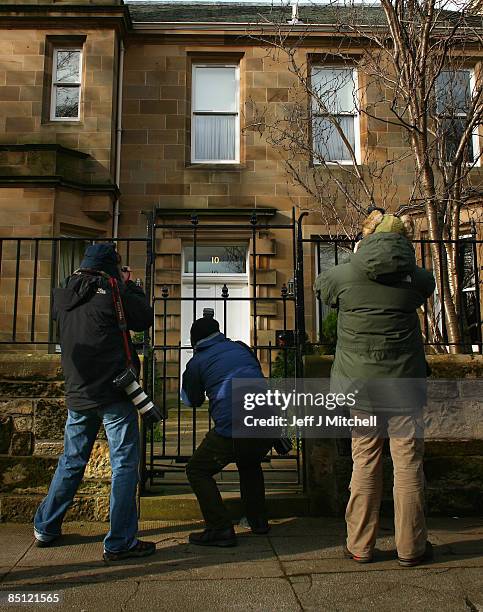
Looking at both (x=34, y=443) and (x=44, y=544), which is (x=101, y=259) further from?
(x=44, y=544)

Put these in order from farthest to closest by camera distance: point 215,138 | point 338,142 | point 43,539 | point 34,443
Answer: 1. point 215,138
2. point 338,142
3. point 34,443
4. point 43,539

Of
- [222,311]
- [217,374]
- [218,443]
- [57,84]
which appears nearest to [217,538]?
[218,443]

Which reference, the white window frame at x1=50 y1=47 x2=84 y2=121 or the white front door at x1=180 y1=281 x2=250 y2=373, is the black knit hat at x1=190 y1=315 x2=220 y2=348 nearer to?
the white front door at x1=180 y1=281 x2=250 y2=373

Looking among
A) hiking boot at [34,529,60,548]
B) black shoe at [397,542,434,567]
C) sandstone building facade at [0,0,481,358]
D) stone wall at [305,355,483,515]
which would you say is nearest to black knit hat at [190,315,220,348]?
stone wall at [305,355,483,515]

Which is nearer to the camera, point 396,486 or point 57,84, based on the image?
point 396,486

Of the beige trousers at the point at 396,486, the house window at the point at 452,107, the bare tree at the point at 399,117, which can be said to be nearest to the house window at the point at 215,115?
the bare tree at the point at 399,117

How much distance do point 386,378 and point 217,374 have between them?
1157 millimetres

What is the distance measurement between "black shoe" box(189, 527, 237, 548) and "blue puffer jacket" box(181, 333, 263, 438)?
648mm

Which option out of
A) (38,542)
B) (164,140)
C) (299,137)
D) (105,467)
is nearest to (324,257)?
(299,137)

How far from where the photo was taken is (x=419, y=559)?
132 inches

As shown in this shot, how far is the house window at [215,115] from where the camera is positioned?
11.3 metres

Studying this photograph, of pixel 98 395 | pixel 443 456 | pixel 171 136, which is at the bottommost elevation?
pixel 443 456

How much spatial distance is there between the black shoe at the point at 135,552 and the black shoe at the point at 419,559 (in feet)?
5.06

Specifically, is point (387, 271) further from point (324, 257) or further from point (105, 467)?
point (324, 257)
